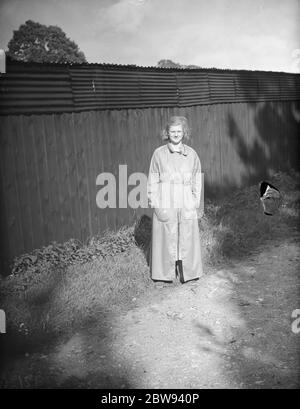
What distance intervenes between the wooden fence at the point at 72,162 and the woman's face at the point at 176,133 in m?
1.82

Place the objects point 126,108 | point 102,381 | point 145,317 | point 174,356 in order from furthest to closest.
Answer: point 126,108 → point 145,317 → point 174,356 → point 102,381

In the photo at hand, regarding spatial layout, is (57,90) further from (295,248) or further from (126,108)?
(295,248)

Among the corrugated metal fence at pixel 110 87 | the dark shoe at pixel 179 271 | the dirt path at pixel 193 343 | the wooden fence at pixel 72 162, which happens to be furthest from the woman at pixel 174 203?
the corrugated metal fence at pixel 110 87

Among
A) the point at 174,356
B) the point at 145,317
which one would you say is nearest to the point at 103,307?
the point at 145,317

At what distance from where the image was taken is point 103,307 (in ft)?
15.5

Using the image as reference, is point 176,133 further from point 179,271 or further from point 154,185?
point 179,271

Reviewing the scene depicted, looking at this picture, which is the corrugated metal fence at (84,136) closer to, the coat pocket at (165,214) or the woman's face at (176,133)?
A: the coat pocket at (165,214)

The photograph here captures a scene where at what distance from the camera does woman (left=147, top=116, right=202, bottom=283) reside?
496cm

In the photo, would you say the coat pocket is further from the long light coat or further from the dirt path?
the dirt path

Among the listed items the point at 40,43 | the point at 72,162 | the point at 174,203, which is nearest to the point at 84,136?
the point at 72,162

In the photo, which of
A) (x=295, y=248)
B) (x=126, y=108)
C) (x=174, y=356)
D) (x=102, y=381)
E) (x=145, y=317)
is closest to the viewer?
(x=102, y=381)

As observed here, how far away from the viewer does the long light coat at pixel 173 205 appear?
4961 millimetres

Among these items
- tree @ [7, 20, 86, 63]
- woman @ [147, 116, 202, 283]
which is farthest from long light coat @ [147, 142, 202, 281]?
tree @ [7, 20, 86, 63]
